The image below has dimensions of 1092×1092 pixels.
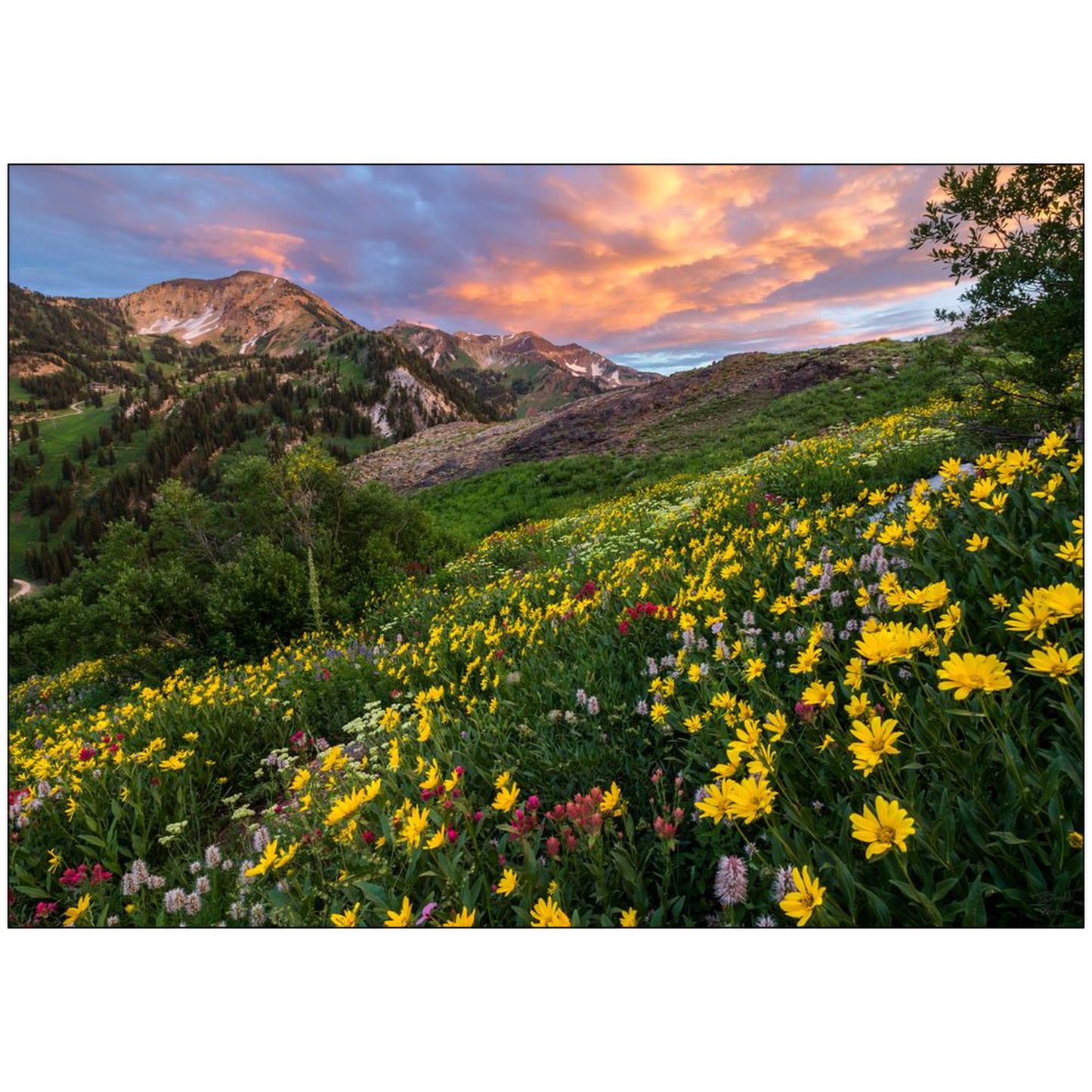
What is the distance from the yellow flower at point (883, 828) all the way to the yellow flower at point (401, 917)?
144cm

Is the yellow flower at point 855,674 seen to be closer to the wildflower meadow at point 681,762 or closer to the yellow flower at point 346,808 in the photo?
the wildflower meadow at point 681,762

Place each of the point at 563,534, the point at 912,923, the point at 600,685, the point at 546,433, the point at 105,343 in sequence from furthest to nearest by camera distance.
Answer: the point at 105,343, the point at 546,433, the point at 563,534, the point at 600,685, the point at 912,923

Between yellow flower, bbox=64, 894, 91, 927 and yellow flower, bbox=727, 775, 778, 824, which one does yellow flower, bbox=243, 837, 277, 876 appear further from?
yellow flower, bbox=727, 775, 778, 824

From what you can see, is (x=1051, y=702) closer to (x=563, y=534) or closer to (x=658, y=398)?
(x=563, y=534)

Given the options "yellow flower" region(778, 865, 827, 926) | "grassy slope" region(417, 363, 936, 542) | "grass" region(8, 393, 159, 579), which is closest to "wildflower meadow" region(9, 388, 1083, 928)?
"yellow flower" region(778, 865, 827, 926)

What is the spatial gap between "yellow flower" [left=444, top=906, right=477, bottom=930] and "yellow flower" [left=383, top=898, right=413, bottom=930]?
160mm

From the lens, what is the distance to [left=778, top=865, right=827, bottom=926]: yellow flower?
56.9 inches

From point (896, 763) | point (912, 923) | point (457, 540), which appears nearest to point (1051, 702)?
point (896, 763)

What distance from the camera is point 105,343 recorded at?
199m

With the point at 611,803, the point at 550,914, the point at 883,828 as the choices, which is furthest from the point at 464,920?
the point at 883,828

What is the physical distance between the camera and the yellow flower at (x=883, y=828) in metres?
1.40

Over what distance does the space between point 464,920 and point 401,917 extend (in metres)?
0.22

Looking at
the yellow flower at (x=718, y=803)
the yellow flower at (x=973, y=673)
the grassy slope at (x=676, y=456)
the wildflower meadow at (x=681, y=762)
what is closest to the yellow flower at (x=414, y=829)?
the wildflower meadow at (x=681, y=762)

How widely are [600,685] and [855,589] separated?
154 cm
